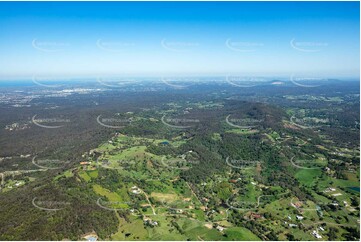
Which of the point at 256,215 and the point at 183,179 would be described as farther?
the point at 183,179

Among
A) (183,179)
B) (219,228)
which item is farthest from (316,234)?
(183,179)

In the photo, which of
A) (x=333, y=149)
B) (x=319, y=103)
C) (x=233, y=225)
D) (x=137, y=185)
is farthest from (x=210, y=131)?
(x=319, y=103)

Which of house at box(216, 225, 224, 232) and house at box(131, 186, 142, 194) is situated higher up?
house at box(131, 186, 142, 194)

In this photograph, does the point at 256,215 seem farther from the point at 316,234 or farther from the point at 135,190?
the point at 135,190

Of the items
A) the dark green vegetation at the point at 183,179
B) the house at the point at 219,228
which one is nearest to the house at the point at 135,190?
the dark green vegetation at the point at 183,179

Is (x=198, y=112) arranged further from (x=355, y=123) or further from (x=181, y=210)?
(x=181, y=210)

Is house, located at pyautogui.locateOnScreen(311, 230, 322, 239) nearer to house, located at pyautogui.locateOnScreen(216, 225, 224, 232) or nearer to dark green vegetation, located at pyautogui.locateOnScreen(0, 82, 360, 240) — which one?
dark green vegetation, located at pyautogui.locateOnScreen(0, 82, 360, 240)

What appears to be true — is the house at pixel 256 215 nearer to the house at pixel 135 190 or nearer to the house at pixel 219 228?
the house at pixel 219 228

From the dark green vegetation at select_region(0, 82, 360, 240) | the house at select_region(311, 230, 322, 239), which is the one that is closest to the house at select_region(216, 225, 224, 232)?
the dark green vegetation at select_region(0, 82, 360, 240)
